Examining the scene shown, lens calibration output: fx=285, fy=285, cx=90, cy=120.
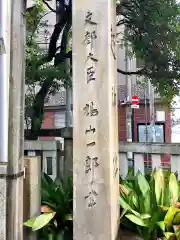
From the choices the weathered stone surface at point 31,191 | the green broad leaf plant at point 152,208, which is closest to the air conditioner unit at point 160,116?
the green broad leaf plant at point 152,208

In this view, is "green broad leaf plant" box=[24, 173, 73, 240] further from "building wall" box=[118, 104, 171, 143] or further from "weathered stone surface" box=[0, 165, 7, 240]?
"building wall" box=[118, 104, 171, 143]

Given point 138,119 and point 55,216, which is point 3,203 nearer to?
point 55,216

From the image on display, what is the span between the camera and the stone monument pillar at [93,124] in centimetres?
229

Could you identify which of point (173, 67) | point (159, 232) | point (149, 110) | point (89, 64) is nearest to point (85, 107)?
point (89, 64)

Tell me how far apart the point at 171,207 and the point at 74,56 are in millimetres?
1600

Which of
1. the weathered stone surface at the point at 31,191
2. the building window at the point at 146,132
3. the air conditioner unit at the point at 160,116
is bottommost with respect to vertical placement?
the weathered stone surface at the point at 31,191

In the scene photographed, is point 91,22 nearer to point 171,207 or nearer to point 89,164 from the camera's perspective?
point 89,164

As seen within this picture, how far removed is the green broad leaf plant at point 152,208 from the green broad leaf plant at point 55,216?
551mm

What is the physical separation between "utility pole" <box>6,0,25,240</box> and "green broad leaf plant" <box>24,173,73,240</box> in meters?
0.16

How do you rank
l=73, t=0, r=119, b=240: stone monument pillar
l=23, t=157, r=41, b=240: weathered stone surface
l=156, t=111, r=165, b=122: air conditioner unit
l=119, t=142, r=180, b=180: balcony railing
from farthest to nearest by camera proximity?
l=156, t=111, r=165, b=122: air conditioner unit, l=119, t=142, r=180, b=180: balcony railing, l=23, t=157, r=41, b=240: weathered stone surface, l=73, t=0, r=119, b=240: stone monument pillar

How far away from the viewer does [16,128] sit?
240 cm

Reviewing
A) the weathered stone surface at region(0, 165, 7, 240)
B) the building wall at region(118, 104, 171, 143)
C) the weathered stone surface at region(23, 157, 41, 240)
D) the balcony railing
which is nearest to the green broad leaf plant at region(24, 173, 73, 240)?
the weathered stone surface at region(23, 157, 41, 240)

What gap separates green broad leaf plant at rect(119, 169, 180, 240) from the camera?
8.54 feet

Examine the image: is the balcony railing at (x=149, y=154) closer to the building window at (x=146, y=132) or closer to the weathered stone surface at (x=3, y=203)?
the weathered stone surface at (x=3, y=203)
